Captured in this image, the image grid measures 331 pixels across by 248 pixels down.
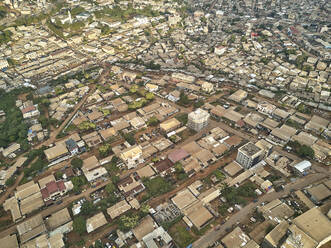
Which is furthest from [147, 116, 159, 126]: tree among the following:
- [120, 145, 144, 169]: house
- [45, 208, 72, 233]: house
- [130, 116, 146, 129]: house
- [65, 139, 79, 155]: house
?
[45, 208, 72, 233]: house

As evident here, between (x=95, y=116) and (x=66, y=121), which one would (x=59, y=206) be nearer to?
(x=95, y=116)

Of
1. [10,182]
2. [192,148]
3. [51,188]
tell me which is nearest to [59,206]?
[51,188]

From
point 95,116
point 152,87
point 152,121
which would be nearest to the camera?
point 152,121

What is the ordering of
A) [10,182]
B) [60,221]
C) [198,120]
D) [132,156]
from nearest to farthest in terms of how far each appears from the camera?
[60,221] < [10,182] < [132,156] < [198,120]

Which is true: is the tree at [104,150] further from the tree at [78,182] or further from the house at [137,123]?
the house at [137,123]

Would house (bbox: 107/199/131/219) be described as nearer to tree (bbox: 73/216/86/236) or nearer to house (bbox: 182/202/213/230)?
tree (bbox: 73/216/86/236)

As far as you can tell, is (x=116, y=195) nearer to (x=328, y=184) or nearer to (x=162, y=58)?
(x=328, y=184)
